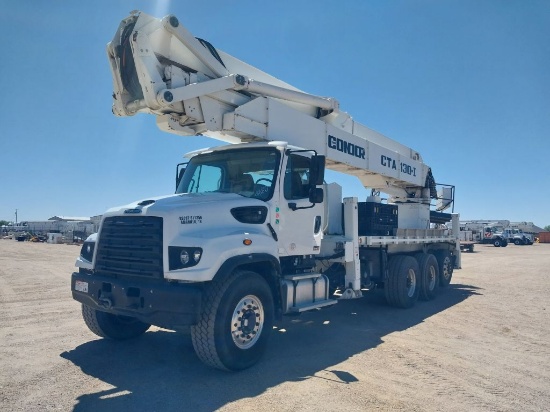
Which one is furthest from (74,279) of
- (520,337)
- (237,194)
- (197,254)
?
(520,337)

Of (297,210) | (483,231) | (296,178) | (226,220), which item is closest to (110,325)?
(226,220)

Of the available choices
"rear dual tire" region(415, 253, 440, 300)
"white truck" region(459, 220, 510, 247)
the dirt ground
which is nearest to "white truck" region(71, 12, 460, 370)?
the dirt ground

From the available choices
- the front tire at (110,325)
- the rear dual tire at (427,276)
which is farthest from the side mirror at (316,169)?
the rear dual tire at (427,276)

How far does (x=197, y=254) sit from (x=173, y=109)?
2353 mm

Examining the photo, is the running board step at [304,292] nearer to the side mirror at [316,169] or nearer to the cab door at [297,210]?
the cab door at [297,210]

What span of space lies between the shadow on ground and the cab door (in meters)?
1.44

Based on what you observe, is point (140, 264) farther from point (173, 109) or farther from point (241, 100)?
point (241, 100)

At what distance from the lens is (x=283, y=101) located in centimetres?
775

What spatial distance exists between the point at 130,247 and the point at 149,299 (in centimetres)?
84

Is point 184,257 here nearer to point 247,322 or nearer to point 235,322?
point 235,322

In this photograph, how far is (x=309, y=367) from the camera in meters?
5.21

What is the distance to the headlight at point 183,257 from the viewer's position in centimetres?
467

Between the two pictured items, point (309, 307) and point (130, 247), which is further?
point (309, 307)

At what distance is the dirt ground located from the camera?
4156 millimetres
